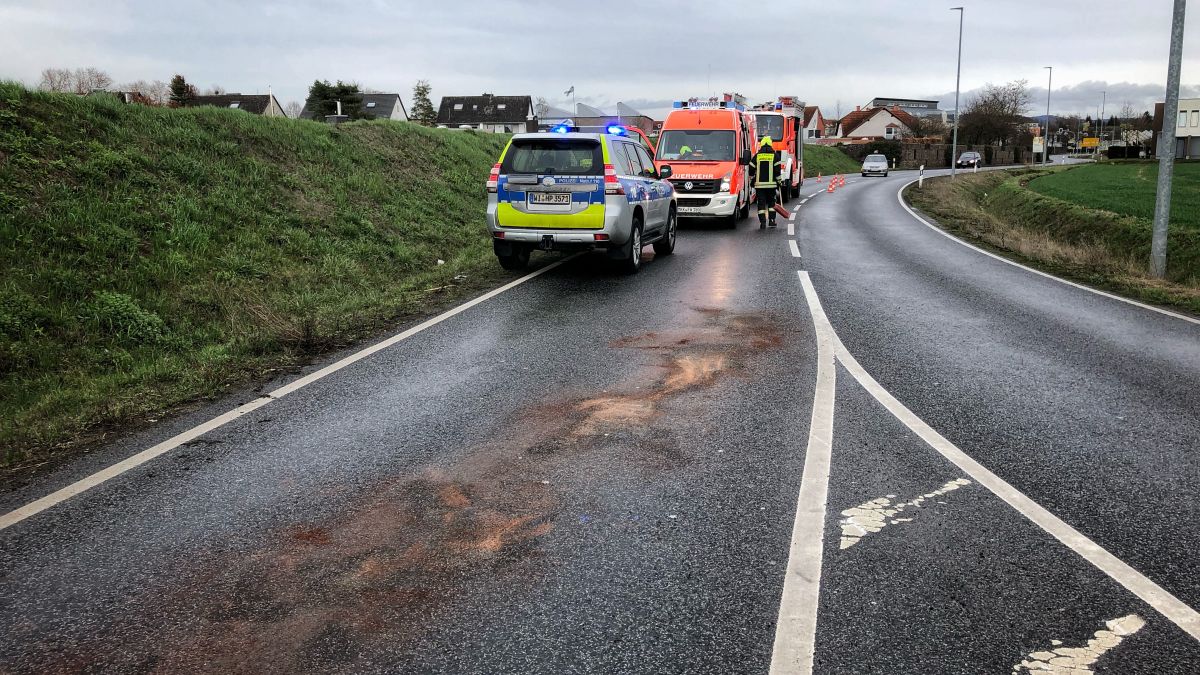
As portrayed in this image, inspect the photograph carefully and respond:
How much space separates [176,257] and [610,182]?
17.7ft

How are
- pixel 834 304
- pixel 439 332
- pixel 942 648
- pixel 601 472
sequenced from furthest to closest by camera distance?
pixel 834 304
pixel 439 332
pixel 601 472
pixel 942 648

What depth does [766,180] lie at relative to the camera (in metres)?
19.3

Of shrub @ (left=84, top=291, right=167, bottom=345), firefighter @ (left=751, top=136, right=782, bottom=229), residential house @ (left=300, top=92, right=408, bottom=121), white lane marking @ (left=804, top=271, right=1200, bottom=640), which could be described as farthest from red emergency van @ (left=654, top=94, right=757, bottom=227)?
residential house @ (left=300, top=92, right=408, bottom=121)

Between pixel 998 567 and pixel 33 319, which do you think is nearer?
pixel 998 567

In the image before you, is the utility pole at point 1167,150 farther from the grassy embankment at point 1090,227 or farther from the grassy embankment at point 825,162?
the grassy embankment at point 825,162

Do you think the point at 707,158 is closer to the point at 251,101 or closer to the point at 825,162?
the point at 825,162

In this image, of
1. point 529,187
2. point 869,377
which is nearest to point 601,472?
point 869,377

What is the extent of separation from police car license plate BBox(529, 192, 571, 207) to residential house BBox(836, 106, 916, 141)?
10232 cm

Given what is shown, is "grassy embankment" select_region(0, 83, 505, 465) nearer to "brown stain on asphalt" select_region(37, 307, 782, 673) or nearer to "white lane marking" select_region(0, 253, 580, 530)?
"white lane marking" select_region(0, 253, 580, 530)

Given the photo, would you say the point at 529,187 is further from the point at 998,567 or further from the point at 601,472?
the point at 998,567

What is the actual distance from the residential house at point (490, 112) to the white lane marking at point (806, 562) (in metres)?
98.6

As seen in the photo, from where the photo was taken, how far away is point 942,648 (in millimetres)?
2883

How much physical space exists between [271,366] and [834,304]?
6339 mm

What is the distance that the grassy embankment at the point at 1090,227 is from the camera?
1280cm
